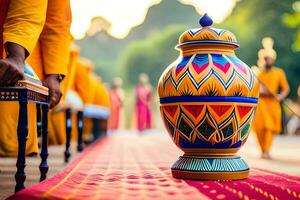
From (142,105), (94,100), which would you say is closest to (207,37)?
(94,100)

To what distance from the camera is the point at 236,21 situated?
2581cm

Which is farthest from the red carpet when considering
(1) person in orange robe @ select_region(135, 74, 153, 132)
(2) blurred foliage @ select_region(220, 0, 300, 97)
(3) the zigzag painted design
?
(2) blurred foliage @ select_region(220, 0, 300, 97)

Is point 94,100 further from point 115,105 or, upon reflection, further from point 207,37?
point 207,37

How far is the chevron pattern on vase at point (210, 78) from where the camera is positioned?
9.28 feet

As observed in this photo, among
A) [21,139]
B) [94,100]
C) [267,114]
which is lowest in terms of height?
[21,139]

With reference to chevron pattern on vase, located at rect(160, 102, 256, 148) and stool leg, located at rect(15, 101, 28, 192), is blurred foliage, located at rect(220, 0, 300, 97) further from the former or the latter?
stool leg, located at rect(15, 101, 28, 192)

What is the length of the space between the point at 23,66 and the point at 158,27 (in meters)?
33.0

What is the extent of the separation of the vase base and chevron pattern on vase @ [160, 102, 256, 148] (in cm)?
8

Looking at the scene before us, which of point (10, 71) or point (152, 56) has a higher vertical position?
point (152, 56)

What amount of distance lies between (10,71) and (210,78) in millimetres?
1053

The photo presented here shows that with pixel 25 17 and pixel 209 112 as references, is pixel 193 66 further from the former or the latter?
pixel 25 17

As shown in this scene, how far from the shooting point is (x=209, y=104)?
2.83m

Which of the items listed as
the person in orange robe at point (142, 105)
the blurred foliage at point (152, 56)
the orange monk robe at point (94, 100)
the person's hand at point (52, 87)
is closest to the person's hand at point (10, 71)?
the person's hand at point (52, 87)

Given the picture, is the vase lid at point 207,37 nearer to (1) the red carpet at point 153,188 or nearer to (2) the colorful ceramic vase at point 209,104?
(2) the colorful ceramic vase at point 209,104
